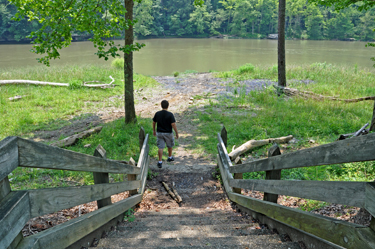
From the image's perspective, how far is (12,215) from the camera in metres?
1.39

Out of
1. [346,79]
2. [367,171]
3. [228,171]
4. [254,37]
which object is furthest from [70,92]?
[254,37]

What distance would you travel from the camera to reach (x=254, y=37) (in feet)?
236

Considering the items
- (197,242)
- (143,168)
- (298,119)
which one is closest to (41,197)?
(197,242)

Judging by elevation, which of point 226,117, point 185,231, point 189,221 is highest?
point 226,117

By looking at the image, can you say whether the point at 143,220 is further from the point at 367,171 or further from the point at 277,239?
the point at 367,171

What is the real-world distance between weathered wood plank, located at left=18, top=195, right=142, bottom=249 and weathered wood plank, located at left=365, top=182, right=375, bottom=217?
188cm

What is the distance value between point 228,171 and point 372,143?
372 cm

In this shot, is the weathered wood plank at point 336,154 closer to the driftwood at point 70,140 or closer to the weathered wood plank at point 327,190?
the weathered wood plank at point 327,190

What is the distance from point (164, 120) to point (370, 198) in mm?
5394

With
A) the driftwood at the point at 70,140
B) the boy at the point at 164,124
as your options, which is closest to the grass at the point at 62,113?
the driftwood at the point at 70,140

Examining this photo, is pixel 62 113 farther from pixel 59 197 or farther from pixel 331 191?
pixel 331 191

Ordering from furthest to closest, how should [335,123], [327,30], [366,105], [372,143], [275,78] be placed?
[327,30]
[275,78]
[366,105]
[335,123]
[372,143]

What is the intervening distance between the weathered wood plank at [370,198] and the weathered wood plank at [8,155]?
186cm

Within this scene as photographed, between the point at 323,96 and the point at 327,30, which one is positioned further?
the point at 327,30
